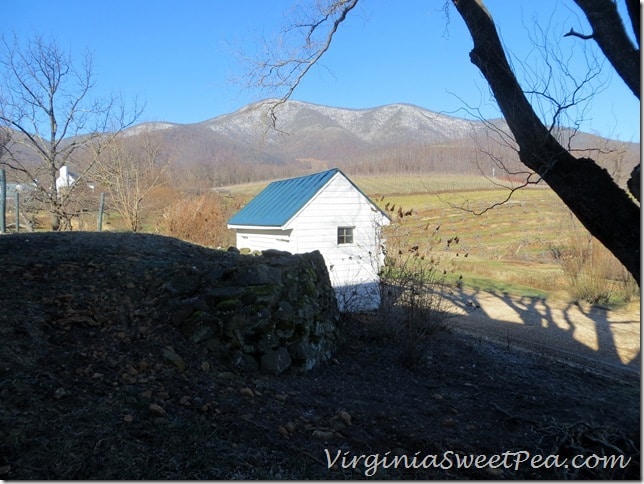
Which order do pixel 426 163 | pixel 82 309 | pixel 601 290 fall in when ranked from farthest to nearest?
pixel 426 163 → pixel 601 290 → pixel 82 309

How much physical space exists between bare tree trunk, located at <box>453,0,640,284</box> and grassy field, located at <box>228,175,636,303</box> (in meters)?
3.87

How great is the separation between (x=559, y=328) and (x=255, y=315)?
11.5m

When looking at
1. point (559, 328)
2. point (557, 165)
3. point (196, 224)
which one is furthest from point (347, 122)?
point (557, 165)

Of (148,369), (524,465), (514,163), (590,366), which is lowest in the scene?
(590,366)

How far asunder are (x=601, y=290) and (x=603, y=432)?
54.1 ft

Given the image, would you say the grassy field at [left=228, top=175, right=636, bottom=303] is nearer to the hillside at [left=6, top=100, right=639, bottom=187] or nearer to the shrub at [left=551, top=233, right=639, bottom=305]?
the shrub at [left=551, top=233, right=639, bottom=305]

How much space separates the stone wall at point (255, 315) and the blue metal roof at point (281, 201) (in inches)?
310

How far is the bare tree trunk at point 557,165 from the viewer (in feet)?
11.1

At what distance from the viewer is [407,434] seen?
138 inches

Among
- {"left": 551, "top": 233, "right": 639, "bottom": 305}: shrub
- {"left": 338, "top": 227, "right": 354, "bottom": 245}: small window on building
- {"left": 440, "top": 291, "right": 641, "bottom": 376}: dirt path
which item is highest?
{"left": 338, "top": 227, "right": 354, "bottom": 245}: small window on building

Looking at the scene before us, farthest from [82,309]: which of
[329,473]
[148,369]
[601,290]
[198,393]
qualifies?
[601,290]

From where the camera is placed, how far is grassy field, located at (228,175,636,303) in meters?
17.1

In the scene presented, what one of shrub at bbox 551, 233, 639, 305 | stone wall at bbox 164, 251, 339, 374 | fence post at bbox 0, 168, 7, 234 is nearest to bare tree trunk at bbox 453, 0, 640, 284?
stone wall at bbox 164, 251, 339, 374

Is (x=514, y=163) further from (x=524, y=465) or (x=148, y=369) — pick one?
(x=148, y=369)
